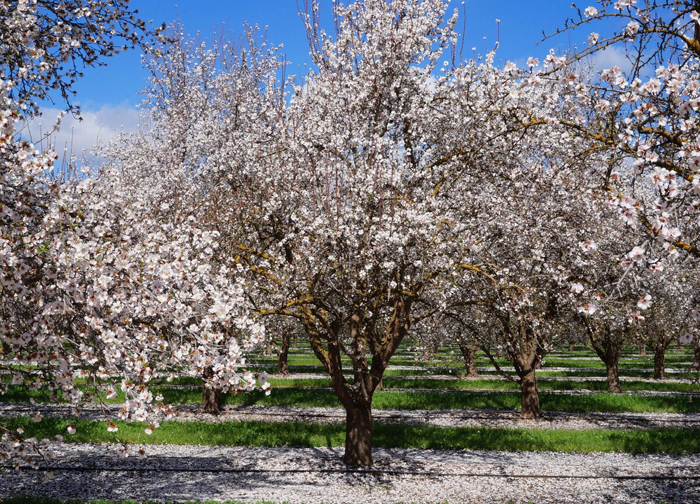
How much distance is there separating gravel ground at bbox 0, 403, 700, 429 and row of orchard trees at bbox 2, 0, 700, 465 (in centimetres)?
138

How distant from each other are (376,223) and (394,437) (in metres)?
7.72

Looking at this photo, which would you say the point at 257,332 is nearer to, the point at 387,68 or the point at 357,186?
the point at 357,186

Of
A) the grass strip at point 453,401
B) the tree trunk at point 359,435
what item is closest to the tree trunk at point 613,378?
the grass strip at point 453,401

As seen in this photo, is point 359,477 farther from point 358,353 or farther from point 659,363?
point 659,363

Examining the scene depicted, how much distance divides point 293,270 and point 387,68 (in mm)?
4767

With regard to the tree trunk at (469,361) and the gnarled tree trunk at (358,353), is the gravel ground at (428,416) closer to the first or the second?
the gnarled tree trunk at (358,353)

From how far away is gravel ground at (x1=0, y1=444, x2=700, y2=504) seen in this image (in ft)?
37.6

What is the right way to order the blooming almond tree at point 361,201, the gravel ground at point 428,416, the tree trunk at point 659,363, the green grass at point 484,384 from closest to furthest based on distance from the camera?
the blooming almond tree at point 361,201, the gravel ground at point 428,416, the green grass at point 484,384, the tree trunk at point 659,363

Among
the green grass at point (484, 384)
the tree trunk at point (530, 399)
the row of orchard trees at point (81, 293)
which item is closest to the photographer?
the row of orchard trees at point (81, 293)

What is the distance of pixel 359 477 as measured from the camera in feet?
41.6

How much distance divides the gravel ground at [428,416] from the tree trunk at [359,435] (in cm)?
560

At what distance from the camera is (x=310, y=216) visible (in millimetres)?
11883

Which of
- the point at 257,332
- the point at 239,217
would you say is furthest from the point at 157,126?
the point at 257,332

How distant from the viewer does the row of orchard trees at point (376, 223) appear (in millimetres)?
6480
